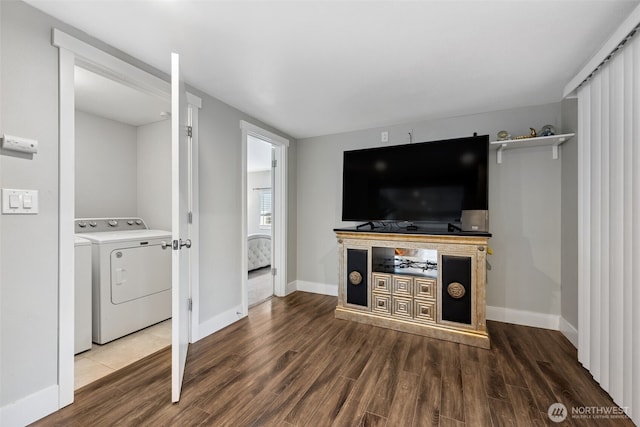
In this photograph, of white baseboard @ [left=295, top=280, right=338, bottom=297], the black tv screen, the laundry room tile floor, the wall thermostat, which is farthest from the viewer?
white baseboard @ [left=295, top=280, right=338, bottom=297]

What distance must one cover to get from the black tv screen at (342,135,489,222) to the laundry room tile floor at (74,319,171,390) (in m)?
2.25

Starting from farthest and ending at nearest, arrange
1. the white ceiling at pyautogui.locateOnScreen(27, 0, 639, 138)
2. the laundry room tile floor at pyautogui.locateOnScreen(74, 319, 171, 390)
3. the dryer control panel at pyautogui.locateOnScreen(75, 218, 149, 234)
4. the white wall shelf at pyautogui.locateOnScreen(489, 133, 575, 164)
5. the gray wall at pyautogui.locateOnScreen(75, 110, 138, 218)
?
the gray wall at pyautogui.locateOnScreen(75, 110, 138, 218) → the dryer control panel at pyautogui.locateOnScreen(75, 218, 149, 234) → the white wall shelf at pyautogui.locateOnScreen(489, 133, 575, 164) → the laundry room tile floor at pyautogui.locateOnScreen(74, 319, 171, 390) → the white ceiling at pyautogui.locateOnScreen(27, 0, 639, 138)

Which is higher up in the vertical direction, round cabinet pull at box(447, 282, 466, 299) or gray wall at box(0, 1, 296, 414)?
gray wall at box(0, 1, 296, 414)

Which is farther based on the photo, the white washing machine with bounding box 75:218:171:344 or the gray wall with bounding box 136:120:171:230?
the gray wall with bounding box 136:120:171:230

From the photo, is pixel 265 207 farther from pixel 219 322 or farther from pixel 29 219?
pixel 29 219

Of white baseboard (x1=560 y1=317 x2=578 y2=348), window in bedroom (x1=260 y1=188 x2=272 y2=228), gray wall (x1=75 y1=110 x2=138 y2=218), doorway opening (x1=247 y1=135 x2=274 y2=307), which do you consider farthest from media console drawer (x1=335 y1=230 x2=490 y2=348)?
Result: window in bedroom (x1=260 y1=188 x2=272 y2=228)

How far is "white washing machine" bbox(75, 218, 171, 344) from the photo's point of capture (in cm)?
228

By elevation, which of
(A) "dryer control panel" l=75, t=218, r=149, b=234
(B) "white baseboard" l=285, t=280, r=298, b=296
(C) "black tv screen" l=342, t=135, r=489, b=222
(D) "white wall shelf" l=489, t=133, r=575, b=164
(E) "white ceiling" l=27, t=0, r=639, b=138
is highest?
(E) "white ceiling" l=27, t=0, r=639, b=138

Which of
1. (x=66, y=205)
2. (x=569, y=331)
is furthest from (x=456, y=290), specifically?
(x=66, y=205)

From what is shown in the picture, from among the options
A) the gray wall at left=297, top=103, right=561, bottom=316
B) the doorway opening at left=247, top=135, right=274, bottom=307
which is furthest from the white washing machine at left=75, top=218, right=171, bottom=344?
the gray wall at left=297, top=103, right=561, bottom=316

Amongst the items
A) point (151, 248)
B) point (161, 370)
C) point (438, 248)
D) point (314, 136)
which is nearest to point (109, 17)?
point (151, 248)

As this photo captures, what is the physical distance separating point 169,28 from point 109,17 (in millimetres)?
307

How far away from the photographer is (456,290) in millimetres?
2338

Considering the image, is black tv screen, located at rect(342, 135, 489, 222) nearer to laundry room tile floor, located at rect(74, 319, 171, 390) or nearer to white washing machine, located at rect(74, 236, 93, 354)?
laundry room tile floor, located at rect(74, 319, 171, 390)
